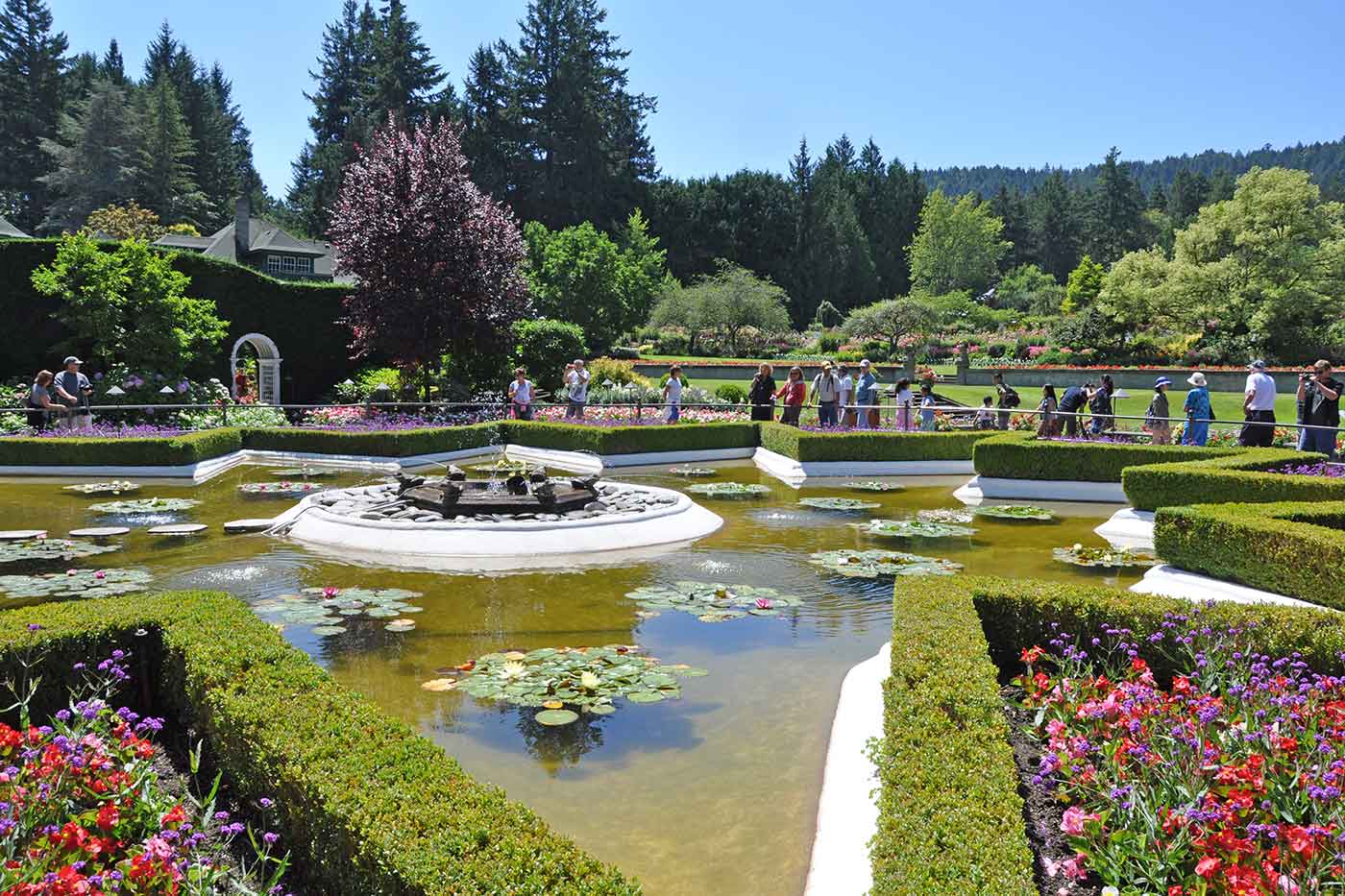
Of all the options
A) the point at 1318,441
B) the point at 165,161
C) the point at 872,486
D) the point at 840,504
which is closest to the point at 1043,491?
the point at 872,486

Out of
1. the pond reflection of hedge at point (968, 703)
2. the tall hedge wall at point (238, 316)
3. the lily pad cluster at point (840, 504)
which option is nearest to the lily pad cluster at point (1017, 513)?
the lily pad cluster at point (840, 504)

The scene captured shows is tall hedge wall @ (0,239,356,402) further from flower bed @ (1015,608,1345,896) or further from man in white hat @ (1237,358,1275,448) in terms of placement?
flower bed @ (1015,608,1345,896)

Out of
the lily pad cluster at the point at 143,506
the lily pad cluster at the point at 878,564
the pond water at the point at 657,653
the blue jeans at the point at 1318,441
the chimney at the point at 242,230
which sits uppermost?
the chimney at the point at 242,230

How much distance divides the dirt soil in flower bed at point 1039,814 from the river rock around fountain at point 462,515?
6.54m

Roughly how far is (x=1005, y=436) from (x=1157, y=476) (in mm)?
4890

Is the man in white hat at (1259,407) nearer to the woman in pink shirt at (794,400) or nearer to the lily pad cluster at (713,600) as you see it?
the woman in pink shirt at (794,400)

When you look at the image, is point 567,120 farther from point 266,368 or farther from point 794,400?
point 794,400

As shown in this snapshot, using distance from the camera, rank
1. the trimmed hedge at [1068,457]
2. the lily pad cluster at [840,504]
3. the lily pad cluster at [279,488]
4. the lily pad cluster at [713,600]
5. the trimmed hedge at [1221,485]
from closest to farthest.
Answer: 1. the lily pad cluster at [713,600]
2. the trimmed hedge at [1221,485]
3. the lily pad cluster at [840,504]
4. the lily pad cluster at [279,488]
5. the trimmed hedge at [1068,457]

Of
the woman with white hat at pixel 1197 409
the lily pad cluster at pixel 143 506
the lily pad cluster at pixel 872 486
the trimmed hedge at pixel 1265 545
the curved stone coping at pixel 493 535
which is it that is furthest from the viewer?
the woman with white hat at pixel 1197 409

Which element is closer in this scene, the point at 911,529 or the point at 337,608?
the point at 337,608

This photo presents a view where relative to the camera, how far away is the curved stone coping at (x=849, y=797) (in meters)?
4.00

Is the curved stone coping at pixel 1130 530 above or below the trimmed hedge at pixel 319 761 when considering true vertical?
below

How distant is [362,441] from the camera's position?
62.6ft

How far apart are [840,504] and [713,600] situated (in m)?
6.00
